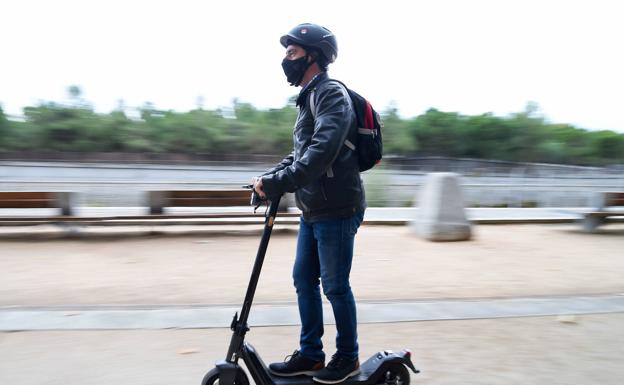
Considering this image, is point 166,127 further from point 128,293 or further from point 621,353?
point 621,353

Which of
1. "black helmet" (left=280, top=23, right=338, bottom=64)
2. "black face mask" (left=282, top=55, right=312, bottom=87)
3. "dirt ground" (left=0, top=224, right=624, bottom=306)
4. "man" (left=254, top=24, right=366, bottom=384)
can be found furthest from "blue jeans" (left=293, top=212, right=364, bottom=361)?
"dirt ground" (left=0, top=224, right=624, bottom=306)

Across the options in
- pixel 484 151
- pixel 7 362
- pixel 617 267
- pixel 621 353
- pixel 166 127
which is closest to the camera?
pixel 7 362

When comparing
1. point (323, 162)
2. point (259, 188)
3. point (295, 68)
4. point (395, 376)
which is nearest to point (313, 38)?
point (295, 68)

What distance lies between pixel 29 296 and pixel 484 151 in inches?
1040

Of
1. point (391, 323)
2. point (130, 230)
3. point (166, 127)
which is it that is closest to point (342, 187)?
point (391, 323)

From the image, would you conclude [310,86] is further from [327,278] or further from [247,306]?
[247,306]

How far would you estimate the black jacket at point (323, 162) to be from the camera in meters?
2.39

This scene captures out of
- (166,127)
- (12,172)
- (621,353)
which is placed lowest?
(621,353)

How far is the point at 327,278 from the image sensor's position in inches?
103

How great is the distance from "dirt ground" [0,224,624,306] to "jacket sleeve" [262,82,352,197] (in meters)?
2.29

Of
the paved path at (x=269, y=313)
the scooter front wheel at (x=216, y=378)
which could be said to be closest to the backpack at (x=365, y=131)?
the scooter front wheel at (x=216, y=378)

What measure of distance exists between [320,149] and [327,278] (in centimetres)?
71

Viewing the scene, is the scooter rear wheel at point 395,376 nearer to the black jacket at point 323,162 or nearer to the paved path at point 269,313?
the black jacket at point 323,162

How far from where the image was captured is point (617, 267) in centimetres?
609
